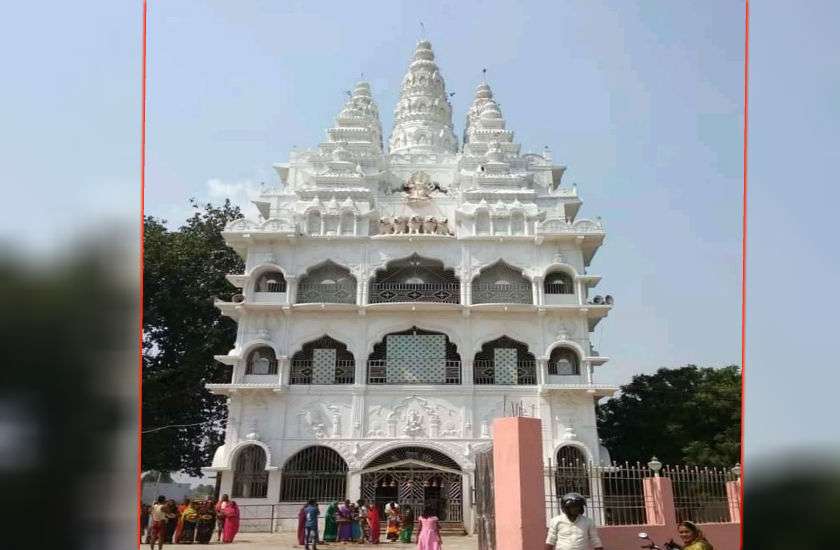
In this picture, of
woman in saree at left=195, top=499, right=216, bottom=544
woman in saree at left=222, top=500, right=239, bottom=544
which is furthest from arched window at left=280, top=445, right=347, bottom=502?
woman in saree at left=195, top=499, right=216, bottom=544

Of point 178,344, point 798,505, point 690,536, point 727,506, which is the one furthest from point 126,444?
point 178,344

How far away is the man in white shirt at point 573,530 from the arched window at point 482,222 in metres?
17.6

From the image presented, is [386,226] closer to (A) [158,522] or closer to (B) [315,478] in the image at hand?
(B) [315,478]

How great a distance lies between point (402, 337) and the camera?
21750mm

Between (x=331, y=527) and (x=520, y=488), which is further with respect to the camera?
(x=331, y=527)

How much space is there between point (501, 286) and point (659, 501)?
1156cm

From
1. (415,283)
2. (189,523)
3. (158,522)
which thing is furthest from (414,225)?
(158,522)

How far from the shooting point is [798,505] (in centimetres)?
292

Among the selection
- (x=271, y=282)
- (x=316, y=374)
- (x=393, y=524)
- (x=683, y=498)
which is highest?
(x=271, y=282)

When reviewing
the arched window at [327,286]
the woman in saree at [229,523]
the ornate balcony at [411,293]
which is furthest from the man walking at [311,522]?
the ornate balcony at [411,293]

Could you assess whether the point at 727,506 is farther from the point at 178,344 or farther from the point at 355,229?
the point at 178,344

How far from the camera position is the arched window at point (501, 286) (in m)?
22.2

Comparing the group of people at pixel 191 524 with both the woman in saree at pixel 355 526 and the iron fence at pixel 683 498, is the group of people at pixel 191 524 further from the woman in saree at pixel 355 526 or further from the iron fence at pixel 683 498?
the iron fence at pixel 683 498

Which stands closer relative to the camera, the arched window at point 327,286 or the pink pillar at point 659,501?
the pink pillar at point 659,501
